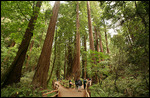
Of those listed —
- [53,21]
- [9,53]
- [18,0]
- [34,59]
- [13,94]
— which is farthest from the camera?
[34,59]

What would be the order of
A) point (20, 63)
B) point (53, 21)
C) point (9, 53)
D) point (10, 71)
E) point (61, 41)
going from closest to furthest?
point (10, 71), point (20, 63), point (53, 21), point (9, 53), point (61, 41)

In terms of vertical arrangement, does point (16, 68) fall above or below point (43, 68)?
above

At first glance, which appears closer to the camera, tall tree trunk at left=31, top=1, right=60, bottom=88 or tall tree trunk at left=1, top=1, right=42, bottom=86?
tall tree trunk at left=1, top=1, right=42, bottom=86

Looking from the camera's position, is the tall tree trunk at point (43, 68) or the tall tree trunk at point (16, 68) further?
the tall tree trunk at point (43, 68)

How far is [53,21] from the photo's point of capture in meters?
8.61

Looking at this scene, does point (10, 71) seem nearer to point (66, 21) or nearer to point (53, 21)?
point (53, 21)

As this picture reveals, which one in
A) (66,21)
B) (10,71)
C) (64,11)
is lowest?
(10,71)

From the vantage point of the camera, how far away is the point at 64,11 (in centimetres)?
1511

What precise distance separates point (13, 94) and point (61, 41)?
422 inches

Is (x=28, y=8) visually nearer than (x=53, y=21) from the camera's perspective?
Yes

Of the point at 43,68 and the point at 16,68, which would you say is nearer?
the point at 16,68

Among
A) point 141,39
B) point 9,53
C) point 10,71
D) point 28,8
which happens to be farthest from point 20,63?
point 9,53

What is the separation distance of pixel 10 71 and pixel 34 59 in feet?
34.1

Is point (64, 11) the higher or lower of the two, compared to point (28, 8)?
higher
